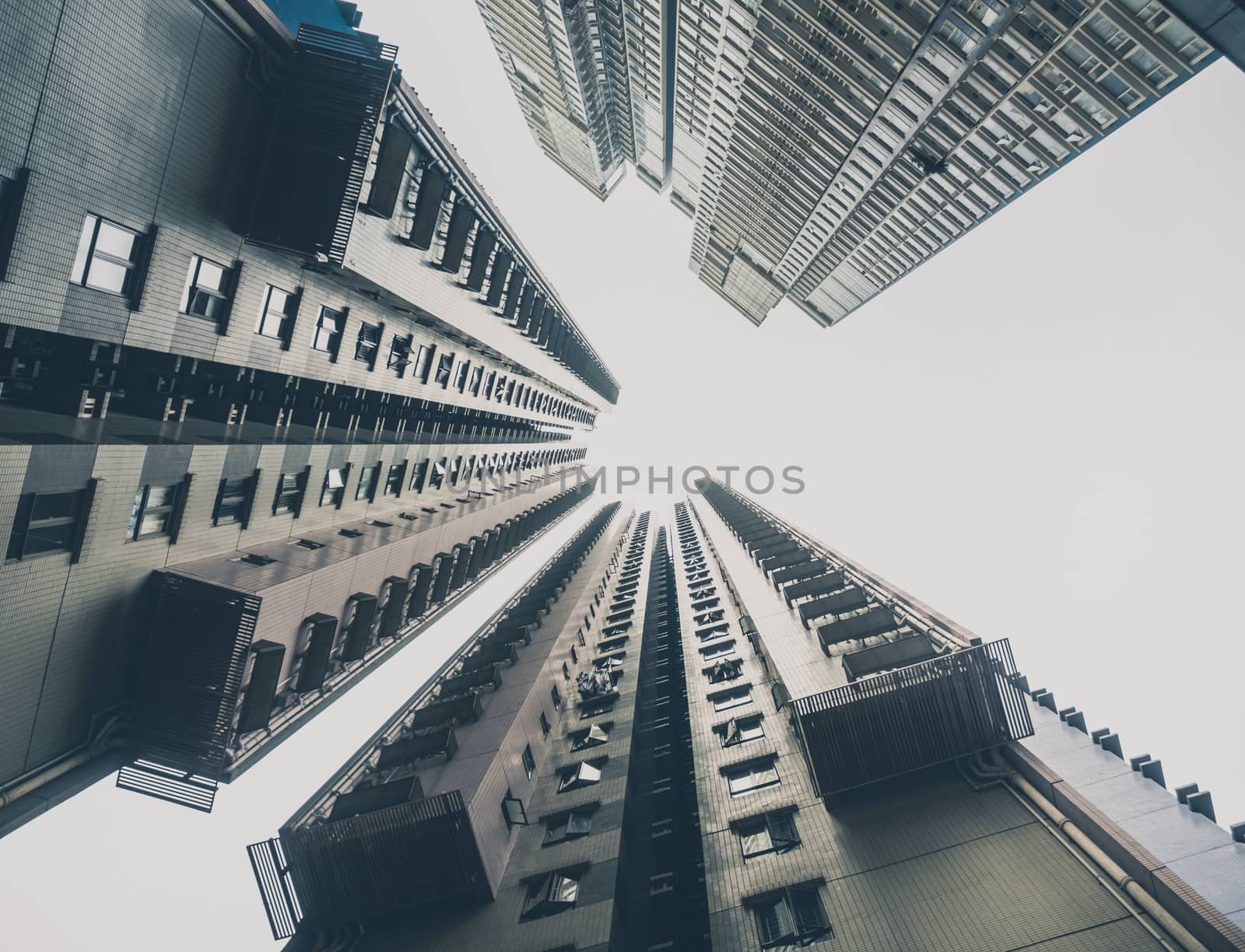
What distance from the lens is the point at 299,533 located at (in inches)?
1130

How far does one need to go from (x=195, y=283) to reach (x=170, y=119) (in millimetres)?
4449

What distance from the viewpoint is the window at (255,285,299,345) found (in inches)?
904

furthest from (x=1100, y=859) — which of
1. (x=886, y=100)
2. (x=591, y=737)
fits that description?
(x=886, y=100)

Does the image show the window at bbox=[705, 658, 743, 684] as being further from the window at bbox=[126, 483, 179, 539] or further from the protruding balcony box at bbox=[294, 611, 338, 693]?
the window at bbox=[126, 483, 179, 539]

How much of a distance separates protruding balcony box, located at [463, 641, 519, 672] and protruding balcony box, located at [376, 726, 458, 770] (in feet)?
29.5

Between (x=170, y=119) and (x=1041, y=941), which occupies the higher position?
(x=170, y=119)

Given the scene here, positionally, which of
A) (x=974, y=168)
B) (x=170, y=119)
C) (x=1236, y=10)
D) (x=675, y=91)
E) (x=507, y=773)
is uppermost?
(x=675, y=91)

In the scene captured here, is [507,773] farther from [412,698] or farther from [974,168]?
[974,168]

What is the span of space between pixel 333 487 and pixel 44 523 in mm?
15802

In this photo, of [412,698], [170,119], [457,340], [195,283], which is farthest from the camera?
[457,340]

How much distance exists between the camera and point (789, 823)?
2225cm

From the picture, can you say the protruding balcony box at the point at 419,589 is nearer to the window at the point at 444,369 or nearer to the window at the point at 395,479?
the window at the point at 395,479

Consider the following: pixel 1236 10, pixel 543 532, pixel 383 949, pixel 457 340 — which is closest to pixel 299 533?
pixel 383 949

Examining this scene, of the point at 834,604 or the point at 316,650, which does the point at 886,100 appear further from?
the point at 316,650
